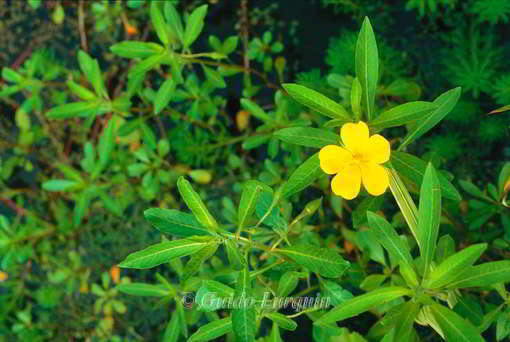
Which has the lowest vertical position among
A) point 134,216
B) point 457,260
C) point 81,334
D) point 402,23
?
point 81,334

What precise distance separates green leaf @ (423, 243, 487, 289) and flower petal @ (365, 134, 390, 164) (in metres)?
0.19

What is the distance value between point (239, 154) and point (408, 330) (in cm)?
119

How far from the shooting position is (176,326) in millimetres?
1306

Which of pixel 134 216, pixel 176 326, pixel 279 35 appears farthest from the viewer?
pixel 134 216

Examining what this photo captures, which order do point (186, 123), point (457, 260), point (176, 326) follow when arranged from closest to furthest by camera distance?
point (457, 260), point (176, 326), point (186, 123)

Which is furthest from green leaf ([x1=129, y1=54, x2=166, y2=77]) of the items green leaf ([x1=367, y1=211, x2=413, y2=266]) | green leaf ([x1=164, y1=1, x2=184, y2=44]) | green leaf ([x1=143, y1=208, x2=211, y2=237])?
green leaf ([x1=367, y1=211, x2=413, y2=266])

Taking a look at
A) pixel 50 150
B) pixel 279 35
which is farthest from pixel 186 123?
pixel 50 150

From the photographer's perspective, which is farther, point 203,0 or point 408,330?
point 203,0

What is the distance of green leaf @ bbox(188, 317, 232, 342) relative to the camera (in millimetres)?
987

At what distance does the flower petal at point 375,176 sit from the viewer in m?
0.84

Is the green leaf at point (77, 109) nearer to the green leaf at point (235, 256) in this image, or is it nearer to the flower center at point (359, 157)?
the green leaf at point (235, 256)

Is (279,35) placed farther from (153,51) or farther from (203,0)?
(153,51)

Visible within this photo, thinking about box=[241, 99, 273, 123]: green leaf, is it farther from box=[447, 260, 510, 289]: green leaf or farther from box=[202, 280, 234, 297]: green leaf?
box=[447, 260, 510, 289]: green leaf

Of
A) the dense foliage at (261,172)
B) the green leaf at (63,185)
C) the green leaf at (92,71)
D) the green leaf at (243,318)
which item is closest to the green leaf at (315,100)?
the dense foliage at (261,172)
